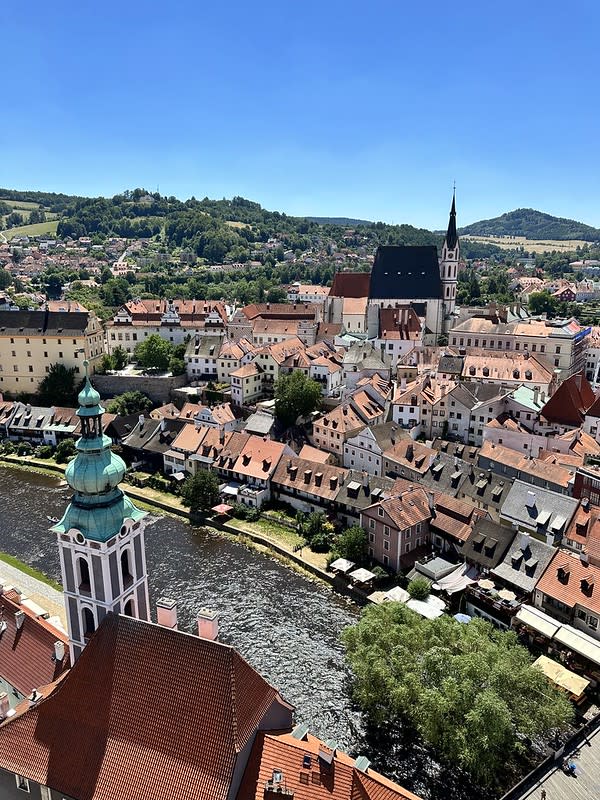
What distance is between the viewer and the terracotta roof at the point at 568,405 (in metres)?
62.4

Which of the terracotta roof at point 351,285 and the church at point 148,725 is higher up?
the terracotta roof at point 351,285

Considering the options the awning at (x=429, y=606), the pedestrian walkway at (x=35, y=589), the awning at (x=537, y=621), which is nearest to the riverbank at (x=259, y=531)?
the awning at (x=429, y=606)

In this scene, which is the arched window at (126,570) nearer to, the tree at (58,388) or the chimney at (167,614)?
the chimney at (167,614)

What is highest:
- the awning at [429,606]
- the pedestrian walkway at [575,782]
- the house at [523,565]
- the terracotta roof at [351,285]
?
the terracotta roof at [351,285]

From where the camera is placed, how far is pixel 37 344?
90.6m

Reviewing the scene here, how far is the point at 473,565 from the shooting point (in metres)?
45.6

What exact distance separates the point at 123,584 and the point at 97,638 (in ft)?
9.80

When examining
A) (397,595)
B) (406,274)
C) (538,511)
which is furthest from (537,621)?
(406,274)

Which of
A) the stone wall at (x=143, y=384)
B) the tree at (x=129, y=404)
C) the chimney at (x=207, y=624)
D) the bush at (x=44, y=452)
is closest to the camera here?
the chimney at (x=207, y=624)

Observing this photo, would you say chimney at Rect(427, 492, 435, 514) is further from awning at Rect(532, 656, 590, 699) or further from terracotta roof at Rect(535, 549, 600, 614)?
awning at Rect(532, 656, 590, 699)

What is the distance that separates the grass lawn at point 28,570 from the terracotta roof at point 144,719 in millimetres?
25626

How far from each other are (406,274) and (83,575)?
3432 inches

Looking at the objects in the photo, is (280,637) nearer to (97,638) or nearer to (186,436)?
(97,638)

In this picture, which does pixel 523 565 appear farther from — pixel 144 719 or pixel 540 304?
pixel 540 304
